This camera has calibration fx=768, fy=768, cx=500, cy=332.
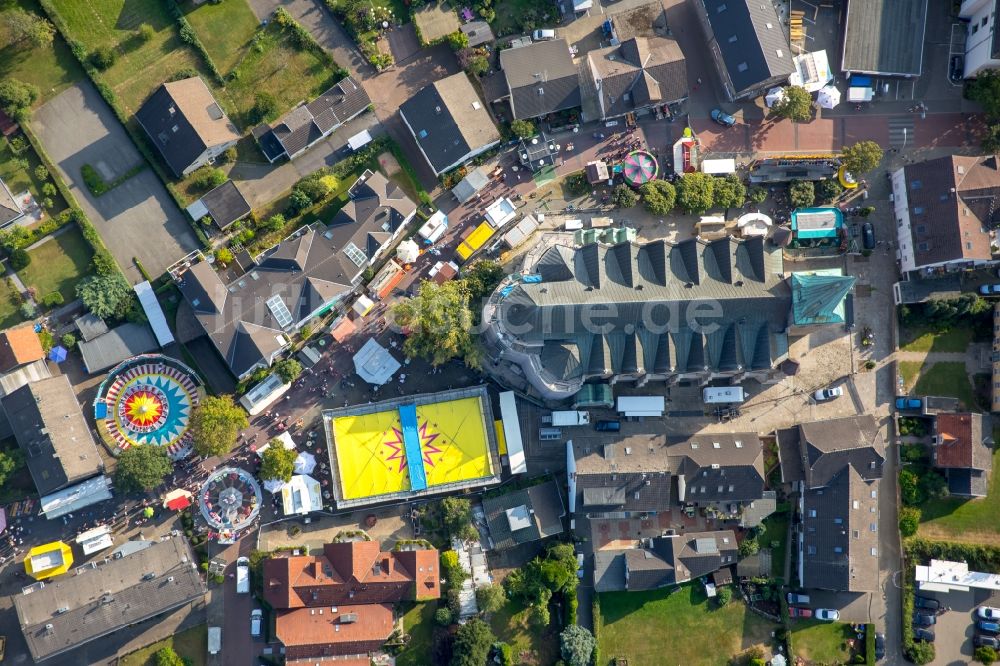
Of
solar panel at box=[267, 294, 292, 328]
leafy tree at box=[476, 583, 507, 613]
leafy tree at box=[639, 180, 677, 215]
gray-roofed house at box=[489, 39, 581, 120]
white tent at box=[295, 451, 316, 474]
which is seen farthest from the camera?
gray-roofed house at box=[489, 39, 581, 120]

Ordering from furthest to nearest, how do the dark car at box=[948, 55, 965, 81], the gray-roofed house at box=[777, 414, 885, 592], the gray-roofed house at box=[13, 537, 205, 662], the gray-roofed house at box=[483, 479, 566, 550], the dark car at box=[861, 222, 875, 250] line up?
the dark car at box=[948, 55, 965, 81] < the dark car at box=[861, 222, 875, 250] < the gray-roofed house at box=[483, 479, 566, 550] < the gray-roofed house at box=[777, 414, 885, 592] < the gray-roofed house at box=[13, 537, 205, 662]

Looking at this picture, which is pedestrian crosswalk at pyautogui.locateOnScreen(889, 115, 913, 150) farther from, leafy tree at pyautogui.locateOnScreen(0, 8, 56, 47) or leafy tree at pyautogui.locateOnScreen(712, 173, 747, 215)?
leafy tree at pyautogui.locateOnScreen(0, 8, 56, 47)

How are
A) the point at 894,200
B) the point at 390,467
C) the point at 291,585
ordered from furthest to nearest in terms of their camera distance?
the point at 894,200 → the point at 390,467 → the point at 291,585

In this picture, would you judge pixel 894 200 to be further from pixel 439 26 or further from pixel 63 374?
pixel 63 374

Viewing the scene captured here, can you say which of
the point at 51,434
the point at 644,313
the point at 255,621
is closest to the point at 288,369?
the point at 51,434

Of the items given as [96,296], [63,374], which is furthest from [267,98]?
[63,374]

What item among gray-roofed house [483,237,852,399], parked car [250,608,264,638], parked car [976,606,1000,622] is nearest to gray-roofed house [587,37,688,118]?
gray-roofed house [483,237,852,399]
